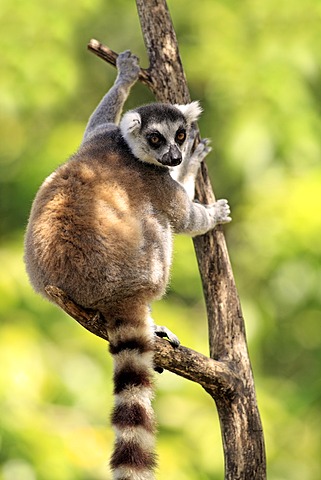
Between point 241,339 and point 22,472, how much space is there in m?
1.51

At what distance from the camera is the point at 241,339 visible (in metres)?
5.11

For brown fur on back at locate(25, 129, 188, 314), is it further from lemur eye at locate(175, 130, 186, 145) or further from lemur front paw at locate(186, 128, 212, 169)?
lemur front paw at locate(186, 128, 212, 169)

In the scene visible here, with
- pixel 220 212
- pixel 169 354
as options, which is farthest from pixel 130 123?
pixel 169 354

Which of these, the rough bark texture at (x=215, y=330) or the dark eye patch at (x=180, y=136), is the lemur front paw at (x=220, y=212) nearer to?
the rough bark texture at (x=215, y=330)

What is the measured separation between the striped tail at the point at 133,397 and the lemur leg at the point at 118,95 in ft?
5.36

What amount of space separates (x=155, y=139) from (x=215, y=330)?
→ 103 centimetres

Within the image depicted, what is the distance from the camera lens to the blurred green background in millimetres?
6504

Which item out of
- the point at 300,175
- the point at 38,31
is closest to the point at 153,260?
the point at 300,175

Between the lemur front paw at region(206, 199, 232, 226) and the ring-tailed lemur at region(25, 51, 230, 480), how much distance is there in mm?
57

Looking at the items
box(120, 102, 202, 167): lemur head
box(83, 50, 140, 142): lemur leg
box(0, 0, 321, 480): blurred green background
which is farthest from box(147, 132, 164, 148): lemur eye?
box(0, 0, 321, 480): blurred green background

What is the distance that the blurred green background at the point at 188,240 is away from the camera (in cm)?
650

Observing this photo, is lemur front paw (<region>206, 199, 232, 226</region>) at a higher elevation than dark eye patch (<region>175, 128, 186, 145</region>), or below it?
below

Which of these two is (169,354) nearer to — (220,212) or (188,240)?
(220,212)

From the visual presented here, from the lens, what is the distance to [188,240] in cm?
973
